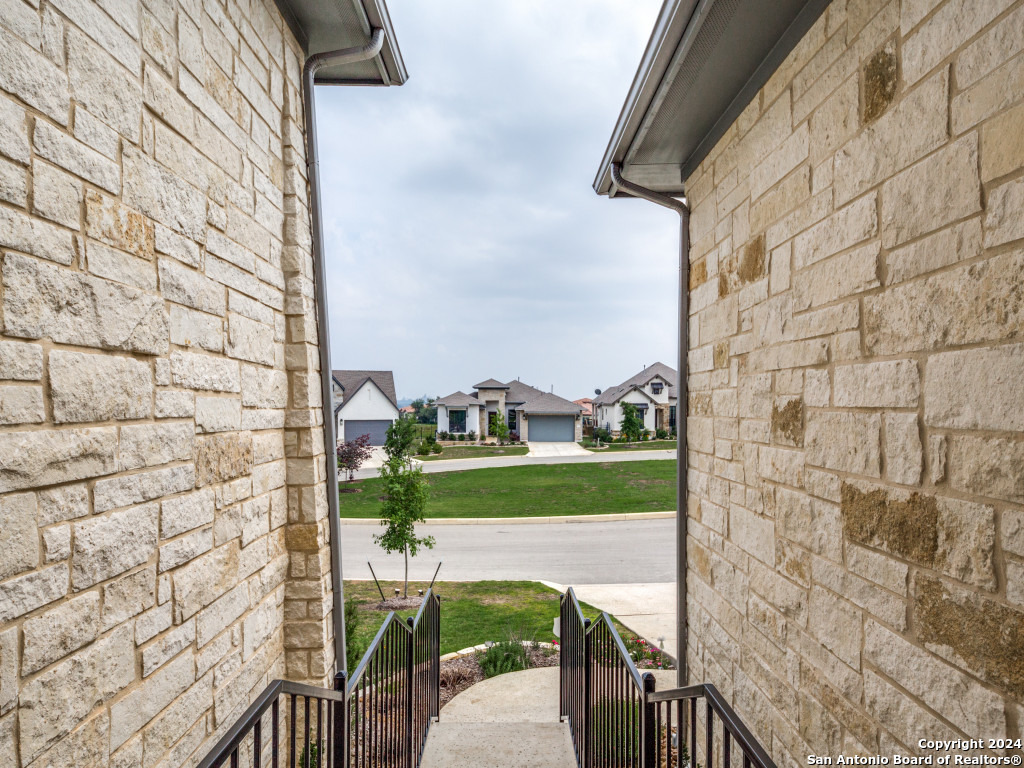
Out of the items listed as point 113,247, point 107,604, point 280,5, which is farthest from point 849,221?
point 280,5

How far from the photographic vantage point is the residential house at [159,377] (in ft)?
5.14

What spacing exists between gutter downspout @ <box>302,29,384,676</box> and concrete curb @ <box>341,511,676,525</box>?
10.7 meters

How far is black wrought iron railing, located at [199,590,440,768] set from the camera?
207 centimetres

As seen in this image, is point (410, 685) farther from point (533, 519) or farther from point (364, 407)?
point (364, 407)

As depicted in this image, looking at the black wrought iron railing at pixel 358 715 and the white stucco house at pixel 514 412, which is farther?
the white stucco house at pixel 514 412

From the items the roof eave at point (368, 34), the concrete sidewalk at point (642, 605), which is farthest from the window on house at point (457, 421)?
the roof eave at point (368, 34)

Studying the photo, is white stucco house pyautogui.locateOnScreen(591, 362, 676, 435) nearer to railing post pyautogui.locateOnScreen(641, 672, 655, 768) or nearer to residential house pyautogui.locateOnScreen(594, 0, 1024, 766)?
residential house pyautogui.locateOnScreen(594, 0, 1024, 766)

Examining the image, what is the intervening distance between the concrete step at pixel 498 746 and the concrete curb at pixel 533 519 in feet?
32.4

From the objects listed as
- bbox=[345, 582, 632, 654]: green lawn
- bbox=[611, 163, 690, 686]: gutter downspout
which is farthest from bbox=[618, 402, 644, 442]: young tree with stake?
bbox=[611, 163, 690, 686]: gutter downspout

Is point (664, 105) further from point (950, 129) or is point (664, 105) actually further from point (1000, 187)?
point (1000, 187)

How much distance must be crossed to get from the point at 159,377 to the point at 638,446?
34.0 m

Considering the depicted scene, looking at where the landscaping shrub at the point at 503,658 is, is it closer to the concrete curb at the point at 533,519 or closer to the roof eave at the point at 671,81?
the roof eave at the point at 671,81

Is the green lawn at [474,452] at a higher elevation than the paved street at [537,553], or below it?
below

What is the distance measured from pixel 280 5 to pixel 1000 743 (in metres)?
4.24
